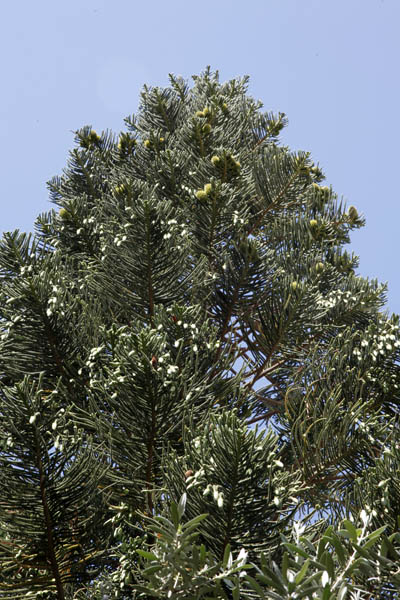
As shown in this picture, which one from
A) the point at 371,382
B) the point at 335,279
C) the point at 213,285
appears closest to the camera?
the point at 371,382

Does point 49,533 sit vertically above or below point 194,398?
below

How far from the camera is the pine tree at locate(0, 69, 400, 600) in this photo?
2.63m

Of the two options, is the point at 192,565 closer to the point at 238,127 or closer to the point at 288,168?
the point at 288,168

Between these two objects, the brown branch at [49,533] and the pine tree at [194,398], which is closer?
the pine tree at [194,398]

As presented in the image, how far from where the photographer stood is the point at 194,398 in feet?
11.0

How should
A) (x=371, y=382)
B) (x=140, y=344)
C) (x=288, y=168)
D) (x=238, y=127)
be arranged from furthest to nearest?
(x=238, y=127) → (x=288, y=168) → (x=371, y=382) → (x=140, y=344)

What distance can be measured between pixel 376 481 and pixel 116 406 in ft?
4.40

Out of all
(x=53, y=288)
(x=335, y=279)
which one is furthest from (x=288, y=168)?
(x=53, y=288)

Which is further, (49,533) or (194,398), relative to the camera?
(194,398)

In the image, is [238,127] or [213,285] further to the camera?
[238,127]

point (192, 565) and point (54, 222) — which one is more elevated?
point (54, 222)

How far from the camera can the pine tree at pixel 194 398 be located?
104 inches

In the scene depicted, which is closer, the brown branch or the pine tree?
the pine tree

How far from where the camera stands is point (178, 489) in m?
2.84
